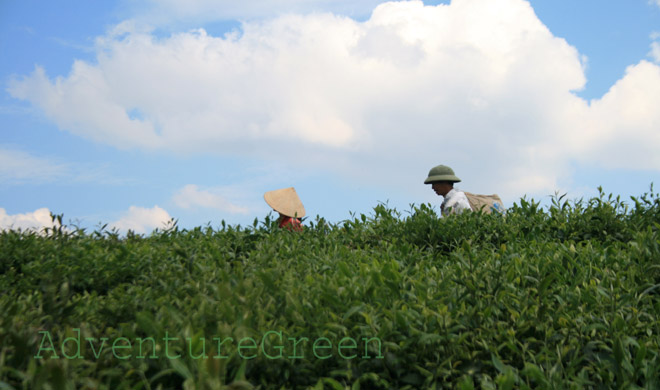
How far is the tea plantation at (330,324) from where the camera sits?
2902 millimetres

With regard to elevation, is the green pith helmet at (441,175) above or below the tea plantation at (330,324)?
above

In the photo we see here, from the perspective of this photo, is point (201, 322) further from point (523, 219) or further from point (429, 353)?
point (523, 219)

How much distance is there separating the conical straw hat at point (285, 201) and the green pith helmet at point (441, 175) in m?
3.17

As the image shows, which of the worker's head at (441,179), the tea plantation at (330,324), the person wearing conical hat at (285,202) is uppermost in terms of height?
the worker's head at (441,179)

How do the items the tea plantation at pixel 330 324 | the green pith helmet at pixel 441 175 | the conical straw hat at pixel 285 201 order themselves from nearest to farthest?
1. the tea plantation at pixel 330 324
2. the conical straw hat at pixel 285 201
3. the green pith helmet at pixel 441 175

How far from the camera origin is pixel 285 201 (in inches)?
387

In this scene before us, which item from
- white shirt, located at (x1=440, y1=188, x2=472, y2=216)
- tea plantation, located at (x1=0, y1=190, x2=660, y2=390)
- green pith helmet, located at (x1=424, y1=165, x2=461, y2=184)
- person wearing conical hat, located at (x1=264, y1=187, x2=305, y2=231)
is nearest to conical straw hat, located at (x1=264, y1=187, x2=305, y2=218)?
person wearing conical hat, located at (x1=264, y1=187, x2=305, y2=231)

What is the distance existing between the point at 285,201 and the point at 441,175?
3.67m

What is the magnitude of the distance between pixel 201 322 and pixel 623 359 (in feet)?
8.24

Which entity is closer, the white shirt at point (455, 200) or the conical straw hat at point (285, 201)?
the conical straw hat at point (285, 201)

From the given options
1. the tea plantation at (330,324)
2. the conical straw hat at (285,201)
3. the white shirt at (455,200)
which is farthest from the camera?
the white shirt at (455,200)

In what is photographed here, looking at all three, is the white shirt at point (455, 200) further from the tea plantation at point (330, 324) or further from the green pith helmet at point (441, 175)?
the tea plantation at point (330, 324)

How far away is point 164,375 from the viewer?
2850 millimetres

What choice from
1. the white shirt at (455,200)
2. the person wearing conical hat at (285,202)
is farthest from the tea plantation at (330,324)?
the white shirt at (455,200)
